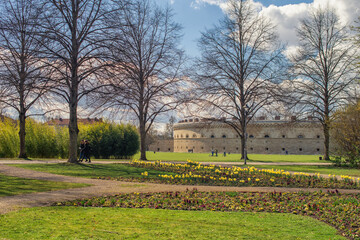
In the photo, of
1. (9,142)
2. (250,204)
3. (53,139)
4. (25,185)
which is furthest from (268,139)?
(25,185)

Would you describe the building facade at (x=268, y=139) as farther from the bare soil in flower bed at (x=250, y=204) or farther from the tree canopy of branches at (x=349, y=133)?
the bare soil in flower bed at (x=250, y=204)

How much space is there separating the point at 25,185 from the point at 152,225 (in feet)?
20.8

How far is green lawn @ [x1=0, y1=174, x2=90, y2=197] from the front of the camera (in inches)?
355

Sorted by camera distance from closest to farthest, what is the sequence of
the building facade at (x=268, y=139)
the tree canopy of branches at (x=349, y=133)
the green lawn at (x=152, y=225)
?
the green lawn at (x=152, y=225), the tree canopy of branches at (x=349, y=133), the building facade at (x=268, y=139)

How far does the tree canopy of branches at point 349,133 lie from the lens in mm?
20266

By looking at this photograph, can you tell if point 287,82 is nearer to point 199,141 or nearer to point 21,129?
point 21,129

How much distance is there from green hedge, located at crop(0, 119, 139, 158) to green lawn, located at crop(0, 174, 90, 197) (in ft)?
46.3

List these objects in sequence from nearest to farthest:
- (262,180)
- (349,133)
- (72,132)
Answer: (262,180) < (72,132) < (349,133)

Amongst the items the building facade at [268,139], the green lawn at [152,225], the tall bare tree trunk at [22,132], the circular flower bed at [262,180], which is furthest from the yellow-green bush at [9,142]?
the building facade at [268,139]

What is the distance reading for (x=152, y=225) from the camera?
562 cm

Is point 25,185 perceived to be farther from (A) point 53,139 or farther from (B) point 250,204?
(A) point 53,139

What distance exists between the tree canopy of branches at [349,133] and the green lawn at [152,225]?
53.2 feet

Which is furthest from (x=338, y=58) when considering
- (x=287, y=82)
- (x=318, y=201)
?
(x=318, y=201)

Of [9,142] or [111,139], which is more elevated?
[111,139]
